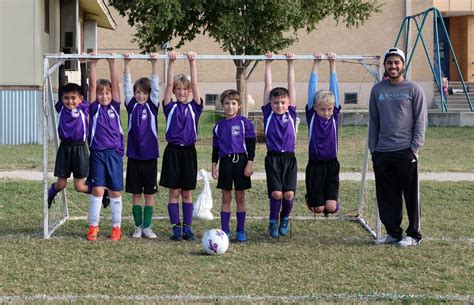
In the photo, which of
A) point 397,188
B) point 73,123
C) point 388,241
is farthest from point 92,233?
point 397,188

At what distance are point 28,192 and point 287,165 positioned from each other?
15.7ft

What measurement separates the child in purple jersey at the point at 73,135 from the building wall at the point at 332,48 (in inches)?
1132

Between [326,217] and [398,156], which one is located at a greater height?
[398,156]

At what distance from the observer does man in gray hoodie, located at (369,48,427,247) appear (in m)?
7.84

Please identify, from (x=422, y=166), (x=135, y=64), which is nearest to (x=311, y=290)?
(x=422, y=166)

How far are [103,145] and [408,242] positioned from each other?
10.8ft

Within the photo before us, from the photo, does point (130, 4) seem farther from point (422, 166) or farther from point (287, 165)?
point (287, 165)

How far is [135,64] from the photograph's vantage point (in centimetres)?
3638

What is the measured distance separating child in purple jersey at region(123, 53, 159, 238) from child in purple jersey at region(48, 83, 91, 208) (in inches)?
18.6

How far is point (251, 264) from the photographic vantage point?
277 inches

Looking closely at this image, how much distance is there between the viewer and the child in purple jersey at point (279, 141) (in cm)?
827

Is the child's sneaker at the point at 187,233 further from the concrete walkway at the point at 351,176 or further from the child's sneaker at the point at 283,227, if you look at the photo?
the concrete walkway at the point at 351,176

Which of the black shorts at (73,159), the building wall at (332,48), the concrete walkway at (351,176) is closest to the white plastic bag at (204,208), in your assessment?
the black shorts at (73,159)

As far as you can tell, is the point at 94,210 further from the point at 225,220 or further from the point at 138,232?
the point at 225,220
